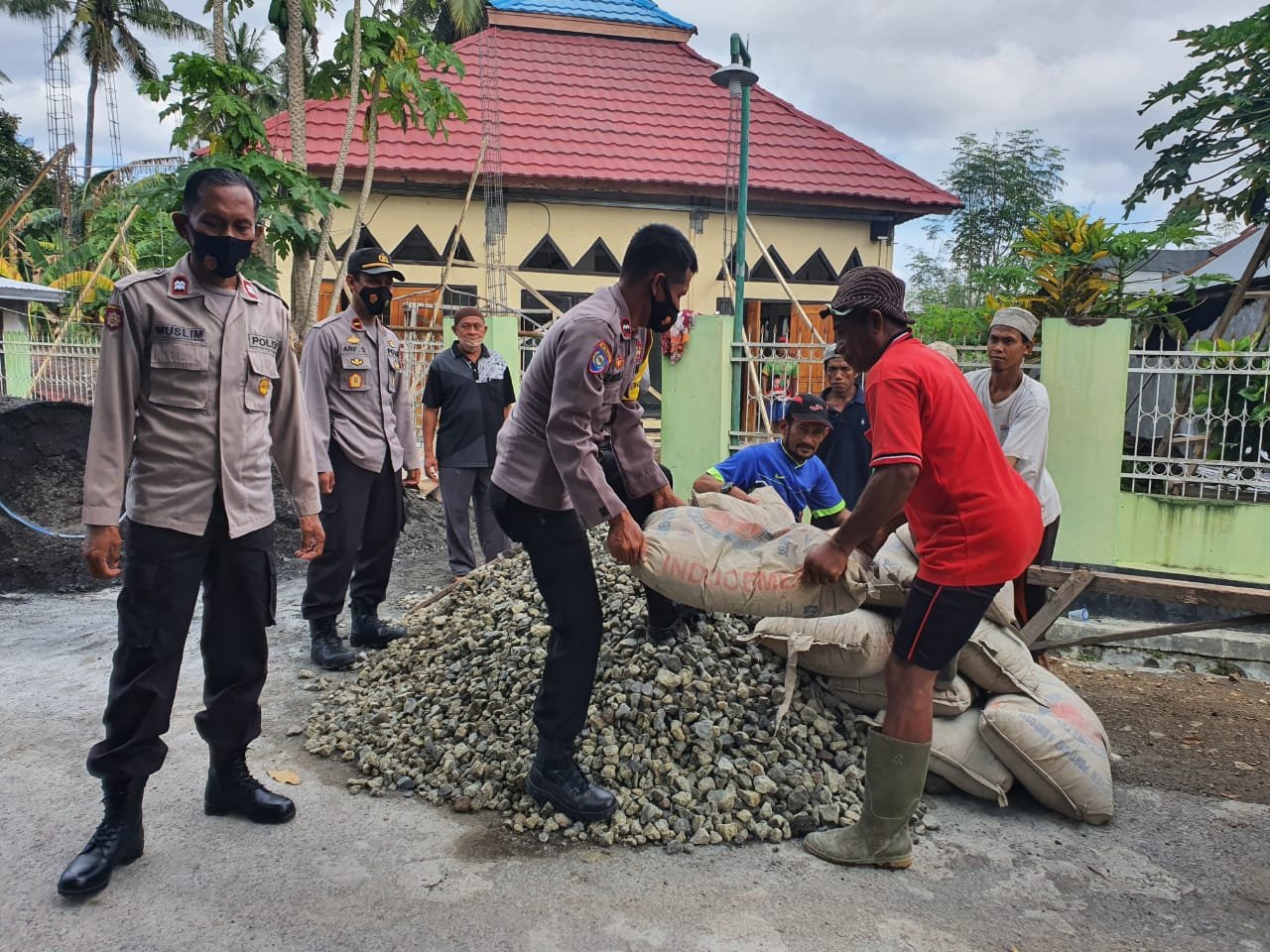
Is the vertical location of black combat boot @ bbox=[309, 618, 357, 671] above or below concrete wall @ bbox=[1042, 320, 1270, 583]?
below

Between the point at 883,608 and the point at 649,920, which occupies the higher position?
the point at 883,608

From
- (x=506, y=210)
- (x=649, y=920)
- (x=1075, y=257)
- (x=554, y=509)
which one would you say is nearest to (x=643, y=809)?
(x=649, y=920)

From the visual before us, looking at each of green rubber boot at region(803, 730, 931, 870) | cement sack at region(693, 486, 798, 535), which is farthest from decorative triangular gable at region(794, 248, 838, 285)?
green rubber boot at region(803, 730, 931, 870)

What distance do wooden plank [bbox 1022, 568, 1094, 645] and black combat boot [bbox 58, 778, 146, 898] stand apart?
3.61 m

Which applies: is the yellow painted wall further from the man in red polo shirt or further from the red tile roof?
the man in red polo shirt

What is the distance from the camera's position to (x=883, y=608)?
362 cm

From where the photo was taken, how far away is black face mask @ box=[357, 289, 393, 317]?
15.2ft

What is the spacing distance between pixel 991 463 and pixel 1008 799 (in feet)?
4.78

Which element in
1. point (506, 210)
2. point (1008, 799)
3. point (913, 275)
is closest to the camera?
point (1008, 799)

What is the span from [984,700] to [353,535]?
120 inches

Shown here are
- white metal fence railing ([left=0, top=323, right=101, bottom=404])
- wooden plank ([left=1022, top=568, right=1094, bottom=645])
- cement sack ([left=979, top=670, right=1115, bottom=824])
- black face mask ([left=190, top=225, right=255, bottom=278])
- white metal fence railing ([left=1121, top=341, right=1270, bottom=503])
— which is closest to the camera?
black face mask ([left=190, top=225, right=255, bottom=278])

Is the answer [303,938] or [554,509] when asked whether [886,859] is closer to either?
[554,509]

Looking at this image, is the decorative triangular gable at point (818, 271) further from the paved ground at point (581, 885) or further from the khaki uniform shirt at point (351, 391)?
the paved ground at point (581, 885)

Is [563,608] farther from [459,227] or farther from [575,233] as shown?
[575,233]
